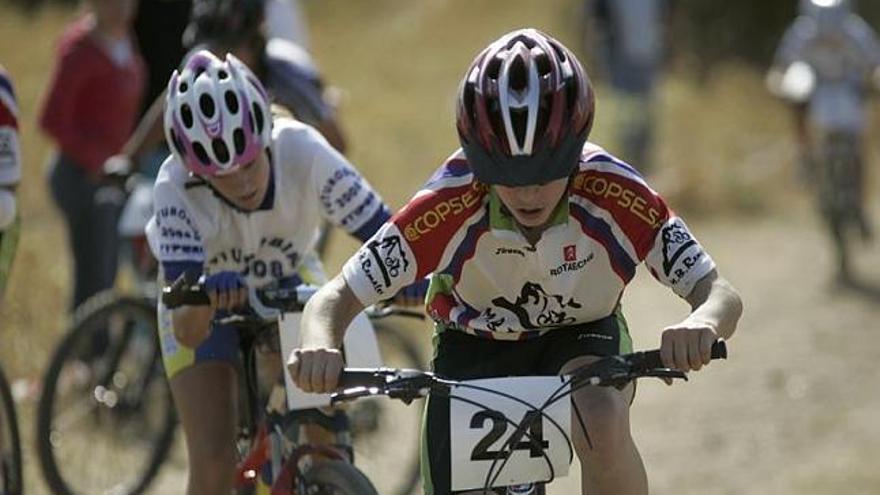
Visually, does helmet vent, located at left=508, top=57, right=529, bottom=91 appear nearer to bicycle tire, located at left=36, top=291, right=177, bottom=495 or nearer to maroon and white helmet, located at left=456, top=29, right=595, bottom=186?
maroon and white helmet, located at left=456, top=29, right=595, bottom=186

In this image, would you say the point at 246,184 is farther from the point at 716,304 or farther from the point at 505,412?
the point at 716,304

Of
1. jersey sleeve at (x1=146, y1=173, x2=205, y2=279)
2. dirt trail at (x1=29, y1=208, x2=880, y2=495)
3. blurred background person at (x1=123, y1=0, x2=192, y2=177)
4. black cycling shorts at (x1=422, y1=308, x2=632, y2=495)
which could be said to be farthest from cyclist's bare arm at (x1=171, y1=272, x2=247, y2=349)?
blurred background person at (x1=123, y1=0, x2=192, y2=177)

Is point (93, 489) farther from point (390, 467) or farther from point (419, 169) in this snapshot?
point (419, 169)

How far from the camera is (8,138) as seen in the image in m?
6.84

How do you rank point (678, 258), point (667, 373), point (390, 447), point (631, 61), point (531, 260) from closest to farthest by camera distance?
1. point (667, 373)
2. point (678, 258)
3. point (531, 260)
4. point (390, 447)
5. point (631, 61)

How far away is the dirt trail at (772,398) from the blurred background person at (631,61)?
8.98ft

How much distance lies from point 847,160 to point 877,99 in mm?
7414

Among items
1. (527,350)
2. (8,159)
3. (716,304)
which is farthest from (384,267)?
(8,159)

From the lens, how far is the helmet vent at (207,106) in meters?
6.18

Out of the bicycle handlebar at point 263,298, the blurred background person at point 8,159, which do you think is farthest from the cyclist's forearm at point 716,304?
the blurred background person at point 8,159

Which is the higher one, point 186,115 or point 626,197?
point 186,115

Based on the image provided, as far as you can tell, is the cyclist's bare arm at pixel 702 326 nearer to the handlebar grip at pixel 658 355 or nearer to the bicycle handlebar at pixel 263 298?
the handlebar grip at pixel 658 355

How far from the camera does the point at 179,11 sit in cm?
1056

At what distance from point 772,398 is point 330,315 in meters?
5.67
